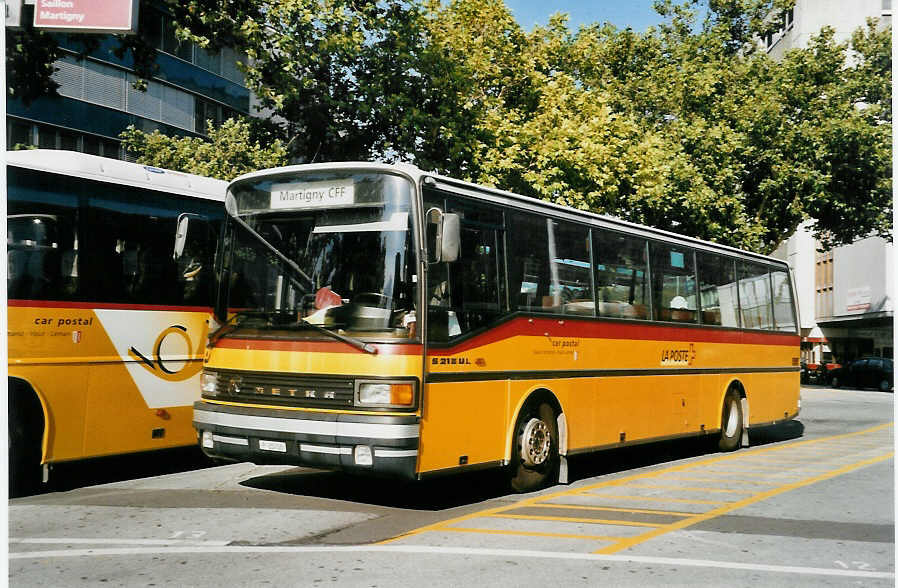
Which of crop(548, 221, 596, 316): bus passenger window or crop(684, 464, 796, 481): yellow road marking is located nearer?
crop(548, 221, 596, 316): bus passenger window

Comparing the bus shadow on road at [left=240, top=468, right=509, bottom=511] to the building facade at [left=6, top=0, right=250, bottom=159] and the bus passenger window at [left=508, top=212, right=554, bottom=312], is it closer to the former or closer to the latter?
the bus passenger window at [left=508, top=212, right=554, bottom=312]

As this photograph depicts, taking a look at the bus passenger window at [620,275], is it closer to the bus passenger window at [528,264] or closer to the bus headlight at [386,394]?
the bus passenger window at [528,264]

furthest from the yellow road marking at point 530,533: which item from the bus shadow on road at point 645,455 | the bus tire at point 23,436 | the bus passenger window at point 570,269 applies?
the bus tire at point 23,436

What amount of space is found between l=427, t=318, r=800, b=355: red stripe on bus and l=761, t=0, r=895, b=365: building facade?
105 ft

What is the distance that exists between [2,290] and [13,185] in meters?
1.03

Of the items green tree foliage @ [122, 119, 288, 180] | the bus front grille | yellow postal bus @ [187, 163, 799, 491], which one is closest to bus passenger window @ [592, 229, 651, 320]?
yellow postal bus @ [187, 163, 799, 491]

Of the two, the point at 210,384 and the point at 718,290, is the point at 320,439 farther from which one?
the point at 718,290

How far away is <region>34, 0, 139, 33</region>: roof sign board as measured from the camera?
10.5 metres

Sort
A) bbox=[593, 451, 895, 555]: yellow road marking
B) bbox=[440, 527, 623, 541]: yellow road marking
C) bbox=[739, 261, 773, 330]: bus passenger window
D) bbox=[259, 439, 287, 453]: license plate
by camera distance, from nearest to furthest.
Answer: bbox=[593, 451, 895, 555]: yellow road marking < bbox=[440, 527, 623, 541]: yellow road marking < bbox=[259, 439, 287, 453]: license plate < bbox=[739, 261, 773, 330]: bus passenger window

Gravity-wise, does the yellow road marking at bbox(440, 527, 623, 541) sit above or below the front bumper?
below

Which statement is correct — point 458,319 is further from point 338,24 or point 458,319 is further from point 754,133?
point 754,133

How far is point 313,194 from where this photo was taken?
28.8 feet

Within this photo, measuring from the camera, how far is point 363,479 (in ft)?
34.8

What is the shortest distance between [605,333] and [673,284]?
2.16m
